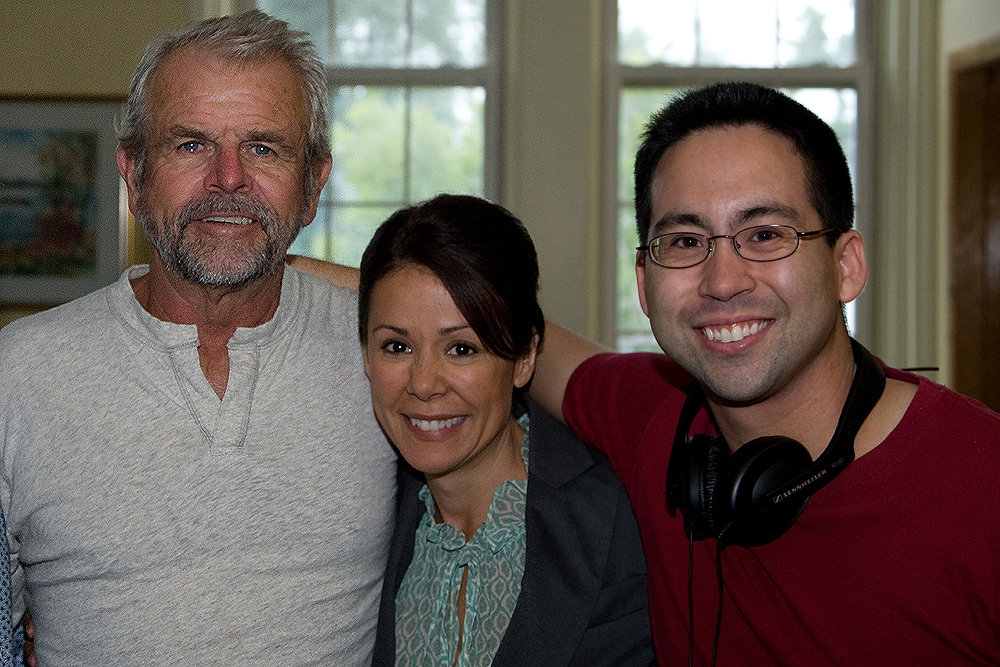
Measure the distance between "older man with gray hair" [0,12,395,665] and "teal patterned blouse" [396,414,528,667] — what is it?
86 mm

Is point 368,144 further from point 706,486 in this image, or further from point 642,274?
point 706,486

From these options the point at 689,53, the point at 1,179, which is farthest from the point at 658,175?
the point at 1,179

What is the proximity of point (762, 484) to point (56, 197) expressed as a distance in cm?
369

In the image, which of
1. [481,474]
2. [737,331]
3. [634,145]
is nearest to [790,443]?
[737,331]

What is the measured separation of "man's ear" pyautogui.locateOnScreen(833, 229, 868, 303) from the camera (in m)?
1.39

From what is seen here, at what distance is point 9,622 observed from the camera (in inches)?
52.4

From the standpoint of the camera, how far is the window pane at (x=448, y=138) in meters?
4.27

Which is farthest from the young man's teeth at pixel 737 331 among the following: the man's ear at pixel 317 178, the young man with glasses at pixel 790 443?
the man's ear at pixel 317 178

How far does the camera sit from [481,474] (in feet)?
5.49

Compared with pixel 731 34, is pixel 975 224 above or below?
below

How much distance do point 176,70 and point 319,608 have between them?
99 centimetres

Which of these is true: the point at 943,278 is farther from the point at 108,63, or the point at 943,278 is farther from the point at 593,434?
the point at 108,63

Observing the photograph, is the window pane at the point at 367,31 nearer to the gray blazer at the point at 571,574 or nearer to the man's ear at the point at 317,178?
the man's ear at the point at 317,178

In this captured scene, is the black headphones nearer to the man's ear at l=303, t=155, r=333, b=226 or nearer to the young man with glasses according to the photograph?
the young man with glasses
